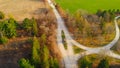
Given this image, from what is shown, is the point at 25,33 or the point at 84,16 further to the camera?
the point at 84,16

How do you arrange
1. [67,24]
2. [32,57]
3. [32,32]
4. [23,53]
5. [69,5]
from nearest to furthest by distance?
1. [32,57]
2. [23,53]
3. [32,32]
4. [67,24]
5. [69,5]

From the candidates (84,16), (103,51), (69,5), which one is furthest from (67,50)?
(69,5)

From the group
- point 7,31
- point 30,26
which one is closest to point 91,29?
point 30,26

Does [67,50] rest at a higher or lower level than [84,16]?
lower

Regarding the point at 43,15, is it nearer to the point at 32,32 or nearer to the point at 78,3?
the point at 32,32

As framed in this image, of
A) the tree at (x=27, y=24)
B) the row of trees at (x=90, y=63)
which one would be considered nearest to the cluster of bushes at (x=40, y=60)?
the row of trees at (x=90, y=63)

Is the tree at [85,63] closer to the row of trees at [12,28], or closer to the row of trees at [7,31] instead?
the row of trees at [12,28]

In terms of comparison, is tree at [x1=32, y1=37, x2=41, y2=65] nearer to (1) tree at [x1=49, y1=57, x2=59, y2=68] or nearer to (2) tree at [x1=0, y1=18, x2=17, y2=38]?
(1) tree at [x1=49, y1=57, x2=59, y2=68]

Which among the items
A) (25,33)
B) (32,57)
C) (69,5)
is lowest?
(32,57)
